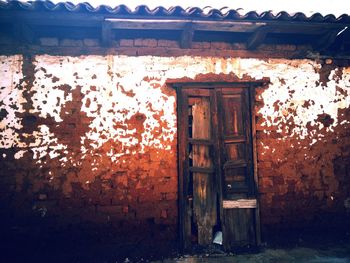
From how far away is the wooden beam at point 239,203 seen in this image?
426 centimetres

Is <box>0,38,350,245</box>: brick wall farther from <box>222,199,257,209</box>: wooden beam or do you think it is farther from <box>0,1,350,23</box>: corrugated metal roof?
<box>0,1,350,23</box>: corrugated metal roof

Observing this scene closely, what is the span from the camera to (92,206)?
400cm

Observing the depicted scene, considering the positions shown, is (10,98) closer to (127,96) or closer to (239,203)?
(127,96)

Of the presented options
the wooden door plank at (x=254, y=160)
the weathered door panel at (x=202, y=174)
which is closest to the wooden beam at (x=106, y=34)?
the weathered door panel at (x=202, y=174)

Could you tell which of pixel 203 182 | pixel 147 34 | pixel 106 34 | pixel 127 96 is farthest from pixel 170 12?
pixel 203 182

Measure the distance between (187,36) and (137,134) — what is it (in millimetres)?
1700

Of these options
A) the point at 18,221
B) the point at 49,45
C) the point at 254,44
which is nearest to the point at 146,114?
the point at 49,45

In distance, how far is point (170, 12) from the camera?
12.1ft

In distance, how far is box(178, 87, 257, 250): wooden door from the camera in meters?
4.21

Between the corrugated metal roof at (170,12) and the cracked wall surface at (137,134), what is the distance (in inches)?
29.5

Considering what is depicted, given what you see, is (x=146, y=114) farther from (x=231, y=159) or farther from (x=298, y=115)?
(x=298, y=115)

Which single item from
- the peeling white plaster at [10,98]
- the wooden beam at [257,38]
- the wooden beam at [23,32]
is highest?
the wooden beam at [257,38]

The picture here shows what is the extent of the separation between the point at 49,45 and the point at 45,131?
1329 millimetres

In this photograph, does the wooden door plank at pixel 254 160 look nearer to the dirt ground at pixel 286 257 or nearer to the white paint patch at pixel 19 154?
the dirt ground at pixel 286 257
